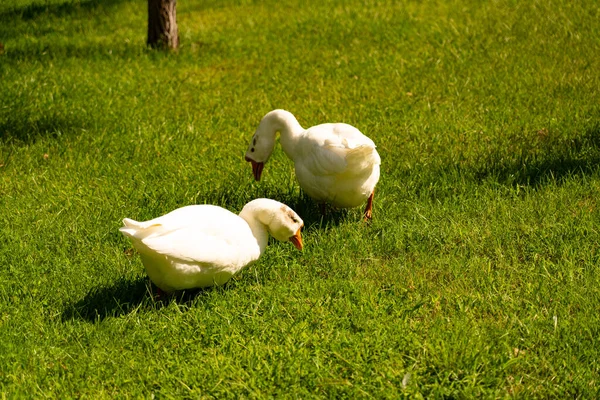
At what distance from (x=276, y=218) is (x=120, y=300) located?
983 millimetres

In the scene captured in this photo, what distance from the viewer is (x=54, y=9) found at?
36.2 ft

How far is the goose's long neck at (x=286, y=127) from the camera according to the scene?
221 inches

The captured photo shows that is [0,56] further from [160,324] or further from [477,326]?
[477,326]

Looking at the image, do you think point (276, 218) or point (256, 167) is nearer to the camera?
point (276, 218)

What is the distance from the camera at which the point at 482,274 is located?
4.56m

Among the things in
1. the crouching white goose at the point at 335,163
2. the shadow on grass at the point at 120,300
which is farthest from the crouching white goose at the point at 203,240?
the crouching white goose at the point at 335,163

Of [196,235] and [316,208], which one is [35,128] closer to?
[316,208]

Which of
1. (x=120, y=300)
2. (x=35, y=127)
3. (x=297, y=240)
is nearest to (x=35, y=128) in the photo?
(x=35, y=127)

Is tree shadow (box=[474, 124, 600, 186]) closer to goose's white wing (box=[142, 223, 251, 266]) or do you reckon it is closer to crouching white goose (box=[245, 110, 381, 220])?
crouching white goose (box=[245, 110, 381, 220])

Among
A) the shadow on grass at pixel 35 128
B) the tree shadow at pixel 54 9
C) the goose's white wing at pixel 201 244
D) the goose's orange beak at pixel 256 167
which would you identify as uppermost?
the goose's white wing at pixel 201 244

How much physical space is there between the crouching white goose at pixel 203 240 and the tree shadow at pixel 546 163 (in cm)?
192

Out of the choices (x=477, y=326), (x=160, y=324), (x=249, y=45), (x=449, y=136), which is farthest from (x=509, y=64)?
(x=160, y=324)

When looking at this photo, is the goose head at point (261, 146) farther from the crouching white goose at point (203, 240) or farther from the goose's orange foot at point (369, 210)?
the crouching white goose at point (203, 240)

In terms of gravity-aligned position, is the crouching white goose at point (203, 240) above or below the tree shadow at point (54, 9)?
above
